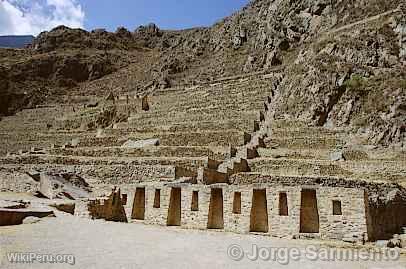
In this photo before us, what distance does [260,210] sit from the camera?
13.5 meters

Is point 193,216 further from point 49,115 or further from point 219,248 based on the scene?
point 49,115

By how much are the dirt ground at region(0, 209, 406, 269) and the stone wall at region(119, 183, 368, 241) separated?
1.39 m

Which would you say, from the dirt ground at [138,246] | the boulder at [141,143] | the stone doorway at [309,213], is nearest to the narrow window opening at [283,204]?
the stone doorway at [309,213]

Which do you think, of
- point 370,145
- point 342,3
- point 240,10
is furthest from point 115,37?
point 370,145

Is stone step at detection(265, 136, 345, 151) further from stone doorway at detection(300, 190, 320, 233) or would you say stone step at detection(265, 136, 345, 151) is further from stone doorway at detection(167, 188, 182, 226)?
stone doorway at detection(300, 190, 320, 233)

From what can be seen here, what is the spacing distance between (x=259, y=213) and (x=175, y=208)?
279 cm

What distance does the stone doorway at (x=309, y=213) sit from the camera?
12.6 m

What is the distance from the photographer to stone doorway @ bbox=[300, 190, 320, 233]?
1259 cm

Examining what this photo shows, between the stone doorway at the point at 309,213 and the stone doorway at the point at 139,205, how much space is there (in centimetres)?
532

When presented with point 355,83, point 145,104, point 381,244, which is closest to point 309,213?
point 381,244

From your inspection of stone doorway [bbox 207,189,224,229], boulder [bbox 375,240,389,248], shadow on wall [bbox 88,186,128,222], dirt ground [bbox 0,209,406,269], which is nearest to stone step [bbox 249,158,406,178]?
stone doorway [bbox 207,189,224,229]

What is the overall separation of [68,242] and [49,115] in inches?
1779

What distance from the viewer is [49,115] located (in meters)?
52.1

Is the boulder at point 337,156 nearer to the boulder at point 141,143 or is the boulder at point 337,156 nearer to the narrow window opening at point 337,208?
the boulder at point 141,143
